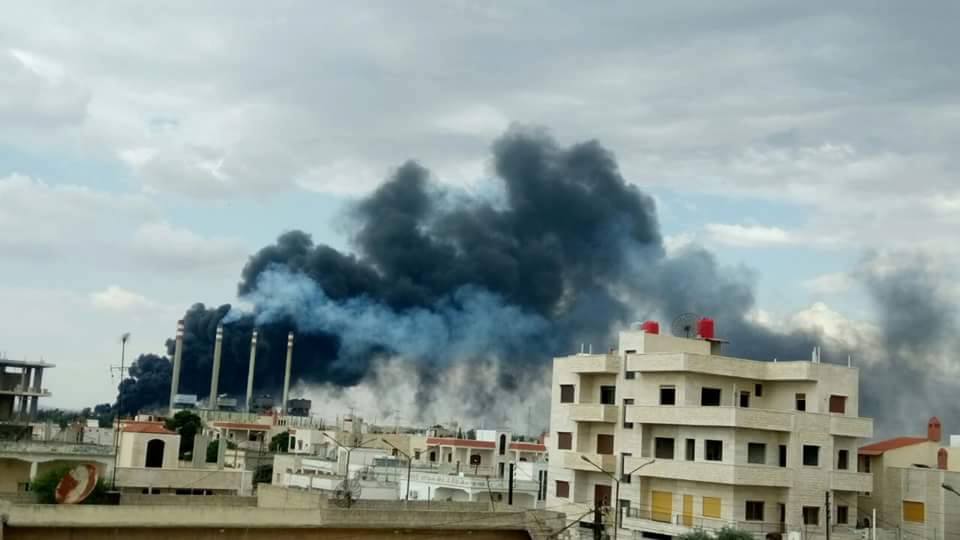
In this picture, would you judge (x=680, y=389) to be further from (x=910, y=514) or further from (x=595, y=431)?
(x=910, y=514)

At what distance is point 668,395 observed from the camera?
163 feet

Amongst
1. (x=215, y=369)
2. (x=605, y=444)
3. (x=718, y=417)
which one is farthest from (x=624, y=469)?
(x=215, y=369)

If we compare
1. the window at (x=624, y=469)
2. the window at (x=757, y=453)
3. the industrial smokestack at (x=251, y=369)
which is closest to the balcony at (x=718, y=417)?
the window at (x=757, y=453)

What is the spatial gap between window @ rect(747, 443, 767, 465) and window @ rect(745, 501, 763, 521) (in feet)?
5.59

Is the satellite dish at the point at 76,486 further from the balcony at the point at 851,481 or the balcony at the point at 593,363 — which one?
the balcony at the point at 851,481

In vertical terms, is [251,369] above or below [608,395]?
above

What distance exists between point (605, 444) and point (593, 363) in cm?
382

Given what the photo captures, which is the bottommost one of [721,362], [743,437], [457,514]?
[457,514]

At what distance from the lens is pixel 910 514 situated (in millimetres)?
50219

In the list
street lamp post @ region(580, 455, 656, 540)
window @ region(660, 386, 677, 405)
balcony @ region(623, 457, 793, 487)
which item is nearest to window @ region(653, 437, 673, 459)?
street lamp post @ region(580, 455, 656, 540)

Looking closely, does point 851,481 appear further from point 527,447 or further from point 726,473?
point 527,447

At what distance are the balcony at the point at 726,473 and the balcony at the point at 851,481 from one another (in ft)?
8.73

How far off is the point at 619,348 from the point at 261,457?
46651 millimetres

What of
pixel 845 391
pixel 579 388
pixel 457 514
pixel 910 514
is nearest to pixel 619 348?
pixel 579 388
